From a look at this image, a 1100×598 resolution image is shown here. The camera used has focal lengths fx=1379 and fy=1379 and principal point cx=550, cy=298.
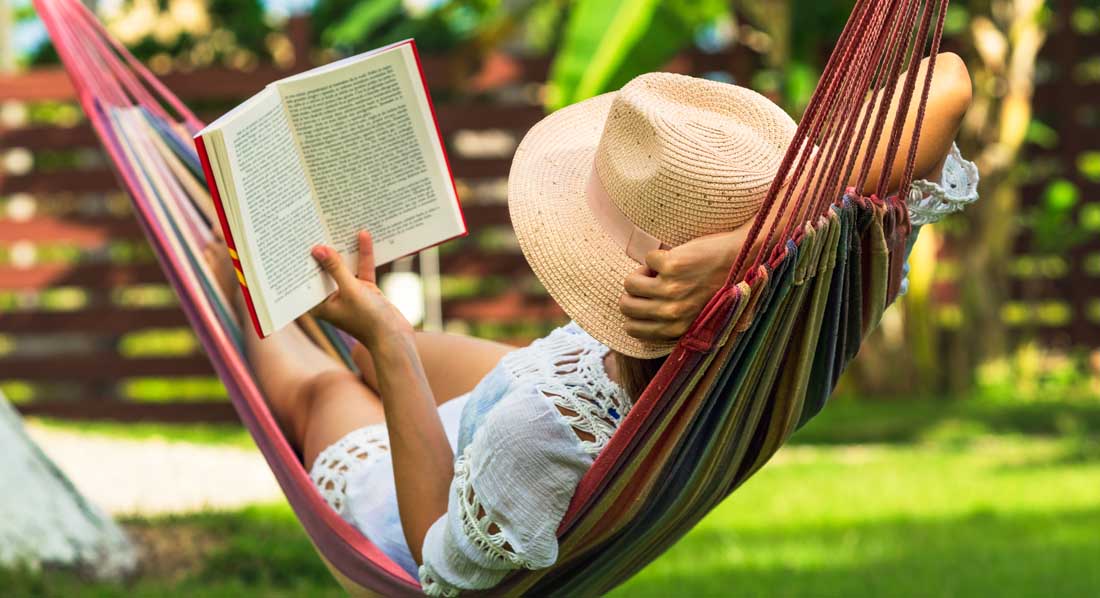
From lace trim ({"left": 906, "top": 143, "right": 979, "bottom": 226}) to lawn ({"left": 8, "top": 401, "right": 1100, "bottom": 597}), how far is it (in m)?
1.31

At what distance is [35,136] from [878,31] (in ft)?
18.9

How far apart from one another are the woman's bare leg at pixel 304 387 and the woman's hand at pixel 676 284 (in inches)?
28.5

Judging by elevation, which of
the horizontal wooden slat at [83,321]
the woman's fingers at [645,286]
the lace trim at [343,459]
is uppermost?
the woman's fingers at [645,286]

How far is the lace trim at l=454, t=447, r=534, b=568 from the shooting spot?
1538mm

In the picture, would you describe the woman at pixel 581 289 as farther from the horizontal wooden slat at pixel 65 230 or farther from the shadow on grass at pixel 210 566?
the horizontal wooden slat at pixel 65 230

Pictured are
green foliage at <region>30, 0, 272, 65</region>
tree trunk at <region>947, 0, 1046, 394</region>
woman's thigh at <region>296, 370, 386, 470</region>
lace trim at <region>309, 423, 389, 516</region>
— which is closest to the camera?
lace trim at <region>309, 423, 389, 516</region>

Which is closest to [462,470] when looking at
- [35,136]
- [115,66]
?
[115,66]

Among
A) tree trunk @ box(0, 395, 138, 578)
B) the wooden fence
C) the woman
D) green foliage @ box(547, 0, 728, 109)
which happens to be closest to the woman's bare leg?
the woman

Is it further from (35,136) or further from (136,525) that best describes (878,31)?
(35,136)

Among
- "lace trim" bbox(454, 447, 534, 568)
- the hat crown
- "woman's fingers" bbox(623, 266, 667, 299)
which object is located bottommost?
"lace trim" bbox(454, 447, 534, 568)

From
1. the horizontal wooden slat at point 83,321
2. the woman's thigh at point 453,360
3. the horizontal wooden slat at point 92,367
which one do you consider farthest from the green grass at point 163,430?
the woman's thigh at point 453,360

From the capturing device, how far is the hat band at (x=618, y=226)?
58.9 inches

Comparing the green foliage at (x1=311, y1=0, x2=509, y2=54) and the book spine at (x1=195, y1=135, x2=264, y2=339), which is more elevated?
the book spine at (x1=195, y1=135, x2=264, y2=339)

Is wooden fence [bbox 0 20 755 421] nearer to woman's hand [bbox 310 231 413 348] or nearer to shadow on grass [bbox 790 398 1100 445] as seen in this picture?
shadow on grass [bbox 790 398 1100 445]
